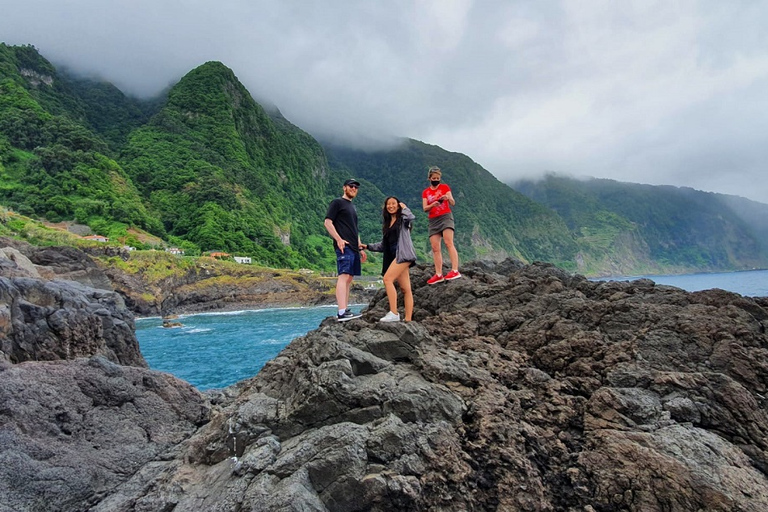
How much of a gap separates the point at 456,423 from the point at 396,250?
324cm

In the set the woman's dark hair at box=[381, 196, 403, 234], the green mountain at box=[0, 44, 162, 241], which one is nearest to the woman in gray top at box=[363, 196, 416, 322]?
the woman's dark hair at box=[381, 196, 403, 234]

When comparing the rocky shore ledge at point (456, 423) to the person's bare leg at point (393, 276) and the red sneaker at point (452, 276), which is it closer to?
the person's bare leg at point (393, 276)

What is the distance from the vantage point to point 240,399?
19.0 feet

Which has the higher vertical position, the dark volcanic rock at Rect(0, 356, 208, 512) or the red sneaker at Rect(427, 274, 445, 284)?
the red sneaker at Rect(427, 274, 445, 284)

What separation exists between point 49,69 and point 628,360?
200535 millimetres

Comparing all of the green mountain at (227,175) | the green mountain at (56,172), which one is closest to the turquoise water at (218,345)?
the green mountain at (56,172)

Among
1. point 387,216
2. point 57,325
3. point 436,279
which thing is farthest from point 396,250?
point 57,325

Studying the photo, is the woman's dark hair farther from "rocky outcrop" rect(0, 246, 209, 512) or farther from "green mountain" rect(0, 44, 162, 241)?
"green mountain" rect(0, 44, 162, 241)

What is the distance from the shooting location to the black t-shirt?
7.23 metres

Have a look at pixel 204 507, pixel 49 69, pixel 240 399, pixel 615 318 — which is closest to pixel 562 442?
pixel 615 318

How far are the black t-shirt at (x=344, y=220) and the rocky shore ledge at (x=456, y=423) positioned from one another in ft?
5.07

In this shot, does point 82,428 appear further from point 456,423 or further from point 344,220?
point 456,423

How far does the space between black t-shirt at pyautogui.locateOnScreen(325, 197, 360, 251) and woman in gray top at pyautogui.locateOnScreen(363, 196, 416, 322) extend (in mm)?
417

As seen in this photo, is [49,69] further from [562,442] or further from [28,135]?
[562,442]
